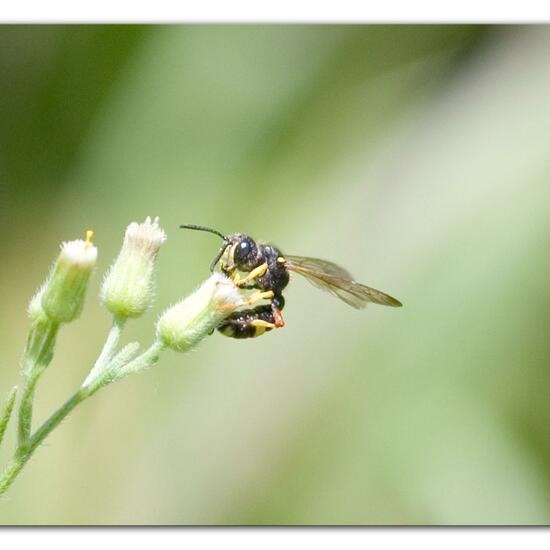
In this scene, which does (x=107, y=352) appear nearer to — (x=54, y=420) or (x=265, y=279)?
(x=54, y=420)

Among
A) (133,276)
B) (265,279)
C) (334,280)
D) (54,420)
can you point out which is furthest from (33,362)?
(334,280)

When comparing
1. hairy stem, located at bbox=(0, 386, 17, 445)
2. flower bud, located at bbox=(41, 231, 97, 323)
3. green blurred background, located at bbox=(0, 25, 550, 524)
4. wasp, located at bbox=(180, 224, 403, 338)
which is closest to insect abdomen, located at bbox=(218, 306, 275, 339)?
wasp, located at bbox=(180, 224, 403, 338)

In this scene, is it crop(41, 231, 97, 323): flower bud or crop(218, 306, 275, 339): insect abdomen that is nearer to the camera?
crop(41, 231, 97, 323): flower bud

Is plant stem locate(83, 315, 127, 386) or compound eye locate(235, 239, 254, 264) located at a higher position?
compound eye locate(235, 239, 254, 264)

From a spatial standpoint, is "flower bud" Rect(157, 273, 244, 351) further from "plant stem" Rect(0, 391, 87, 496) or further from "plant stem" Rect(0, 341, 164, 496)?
"plant stem" Rect(0, 391, 87, 496)

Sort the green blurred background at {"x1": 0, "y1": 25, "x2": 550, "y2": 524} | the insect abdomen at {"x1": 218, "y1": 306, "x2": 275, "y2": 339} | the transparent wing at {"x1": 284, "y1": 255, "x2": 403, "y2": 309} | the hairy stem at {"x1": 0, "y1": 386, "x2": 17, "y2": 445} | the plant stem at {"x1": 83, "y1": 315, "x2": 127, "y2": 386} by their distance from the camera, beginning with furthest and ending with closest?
the green blurred background at {"x1": 0, "y1": 25, "x2": 550, "y2": 524}, the transparent wing at {"x1": 284, "y1": 255, "x2": 403, "y2": 309}, the insect abdomen at {"x1": 218, "y1": 306, "x2": 275, "y2": 339}, the plant stem at {"x1": 83, "y1": 315, "x2": 127, "y2": 386}, the hairy stem at {"x1": 0, "y1": 386, "x2": 17, "y2": 445}

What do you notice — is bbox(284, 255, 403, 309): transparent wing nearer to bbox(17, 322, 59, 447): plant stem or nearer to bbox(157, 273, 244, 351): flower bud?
bbox(157, 273, 244, 351): flower bud

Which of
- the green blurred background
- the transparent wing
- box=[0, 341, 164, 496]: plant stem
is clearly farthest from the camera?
the green blurred background

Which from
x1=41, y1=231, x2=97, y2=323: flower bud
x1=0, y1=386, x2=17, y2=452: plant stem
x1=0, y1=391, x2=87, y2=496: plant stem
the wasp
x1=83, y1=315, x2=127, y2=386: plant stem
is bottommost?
x1=0, y1=391, x2=87, y2=496: plant stem

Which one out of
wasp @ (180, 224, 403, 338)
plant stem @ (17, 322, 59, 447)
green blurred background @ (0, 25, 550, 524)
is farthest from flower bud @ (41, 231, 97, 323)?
green blurred background @ (0, 25, 550, 524)
